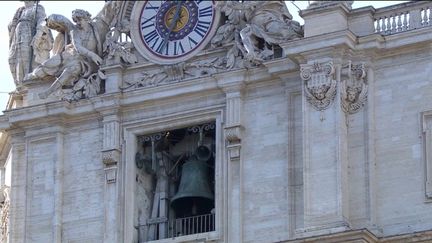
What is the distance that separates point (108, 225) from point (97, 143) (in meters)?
1.55

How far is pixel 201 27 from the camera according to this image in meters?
38.0

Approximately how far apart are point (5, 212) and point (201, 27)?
15.5 feet

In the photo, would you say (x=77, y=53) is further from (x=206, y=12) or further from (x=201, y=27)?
(x=206, y=12)

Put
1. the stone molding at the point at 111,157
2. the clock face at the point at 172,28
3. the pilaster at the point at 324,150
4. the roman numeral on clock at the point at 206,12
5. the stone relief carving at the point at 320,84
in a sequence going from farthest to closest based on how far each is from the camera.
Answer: the roman numeral on clock at the point at 206,12 → the clock face at the point at 172,28 → the stone molding at the point at 111,157 → the stone relief carving at the point at 320,84 → the pilaster at the point at 324,150

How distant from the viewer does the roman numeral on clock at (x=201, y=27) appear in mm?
37875

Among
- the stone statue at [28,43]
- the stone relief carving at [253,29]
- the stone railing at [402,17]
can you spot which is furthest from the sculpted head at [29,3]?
the stone railing at [402,17]

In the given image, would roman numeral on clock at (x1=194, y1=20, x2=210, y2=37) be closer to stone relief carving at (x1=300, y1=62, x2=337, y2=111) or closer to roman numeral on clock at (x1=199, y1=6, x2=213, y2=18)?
roman numeral on clock at (x1=199, y1=6, x2=213, y2=18)

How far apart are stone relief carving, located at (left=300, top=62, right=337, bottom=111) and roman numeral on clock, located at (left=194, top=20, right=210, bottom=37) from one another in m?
2.50

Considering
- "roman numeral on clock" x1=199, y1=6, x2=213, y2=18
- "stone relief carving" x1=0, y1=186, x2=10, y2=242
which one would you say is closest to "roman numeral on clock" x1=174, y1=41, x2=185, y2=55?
"roman numeral on clock" x1=199, y1=6, x2=213, y2=18

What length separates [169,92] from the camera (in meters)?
37.4

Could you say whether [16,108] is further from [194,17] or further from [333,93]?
[333,93]

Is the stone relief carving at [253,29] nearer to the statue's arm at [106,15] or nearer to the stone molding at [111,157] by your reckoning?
the statue's arm at [106,15]

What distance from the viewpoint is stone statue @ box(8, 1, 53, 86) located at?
1543 inches

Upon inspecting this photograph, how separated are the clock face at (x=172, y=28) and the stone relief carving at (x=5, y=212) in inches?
136
